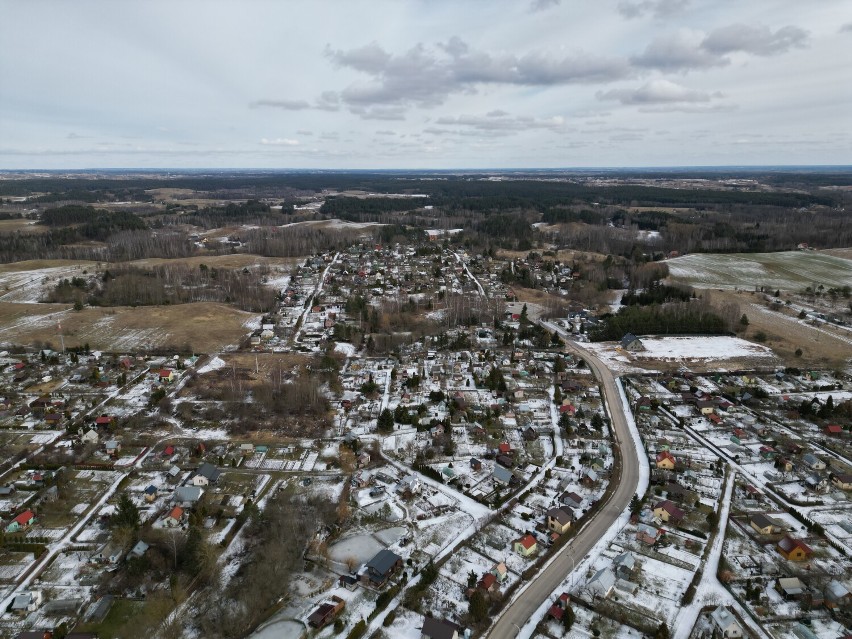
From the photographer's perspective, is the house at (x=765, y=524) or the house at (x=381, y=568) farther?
the house at (x=765, y=524)

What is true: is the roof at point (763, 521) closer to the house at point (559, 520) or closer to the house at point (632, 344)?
the house at point (559, 520)

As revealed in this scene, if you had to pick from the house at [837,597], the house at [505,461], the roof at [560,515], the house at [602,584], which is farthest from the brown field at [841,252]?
the house at [602,584]

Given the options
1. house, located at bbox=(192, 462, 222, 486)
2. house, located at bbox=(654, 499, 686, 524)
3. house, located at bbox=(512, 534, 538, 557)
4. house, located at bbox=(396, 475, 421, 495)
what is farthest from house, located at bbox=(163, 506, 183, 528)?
house, located at bbox=(654, 499, 686, 524)

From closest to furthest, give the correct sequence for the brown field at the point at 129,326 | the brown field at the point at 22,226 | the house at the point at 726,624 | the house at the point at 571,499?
the house at the point at 726,624 → the house at the point at 571,499 → the brown field at the point at 129,326 → the brown field at the point at 22,226

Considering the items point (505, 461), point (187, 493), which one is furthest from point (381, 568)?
point (187, 493)

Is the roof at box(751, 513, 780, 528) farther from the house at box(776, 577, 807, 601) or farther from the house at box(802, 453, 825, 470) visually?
the house at box(802, 453, 825, 470)

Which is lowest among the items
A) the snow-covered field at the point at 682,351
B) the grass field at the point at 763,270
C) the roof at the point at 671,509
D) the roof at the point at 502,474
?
the snow-covered field at the point at 682,351
